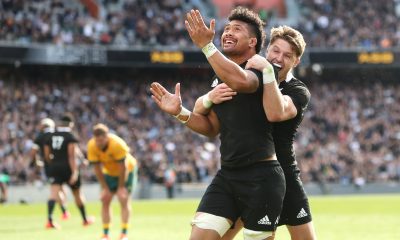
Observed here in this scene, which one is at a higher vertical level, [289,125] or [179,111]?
[179,111]

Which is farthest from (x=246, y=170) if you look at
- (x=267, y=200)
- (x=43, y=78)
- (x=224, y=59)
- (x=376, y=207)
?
(x=43, y=78)

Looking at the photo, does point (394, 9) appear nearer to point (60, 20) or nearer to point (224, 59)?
point (60, 20)

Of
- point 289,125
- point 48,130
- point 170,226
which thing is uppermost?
point 289,125

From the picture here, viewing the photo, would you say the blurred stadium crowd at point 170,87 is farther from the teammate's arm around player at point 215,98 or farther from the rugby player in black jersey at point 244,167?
the rugby player in black jersey at point 244,167

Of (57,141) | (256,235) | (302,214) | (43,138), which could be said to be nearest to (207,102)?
(256,235)

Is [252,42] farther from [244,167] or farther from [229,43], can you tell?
[244,167]

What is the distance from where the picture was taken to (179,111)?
6297mm

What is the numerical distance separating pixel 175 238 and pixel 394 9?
33.8m

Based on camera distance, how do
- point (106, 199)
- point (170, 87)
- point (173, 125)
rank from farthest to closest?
point (170, 87), point (173, 125), point (106, 199)

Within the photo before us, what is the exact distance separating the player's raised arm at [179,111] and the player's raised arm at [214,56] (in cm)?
67

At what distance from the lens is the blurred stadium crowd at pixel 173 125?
111 feet

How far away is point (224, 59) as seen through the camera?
5531mm

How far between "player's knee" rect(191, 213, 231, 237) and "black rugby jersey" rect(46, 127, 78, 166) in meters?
11.0

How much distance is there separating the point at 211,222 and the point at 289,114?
100cm
